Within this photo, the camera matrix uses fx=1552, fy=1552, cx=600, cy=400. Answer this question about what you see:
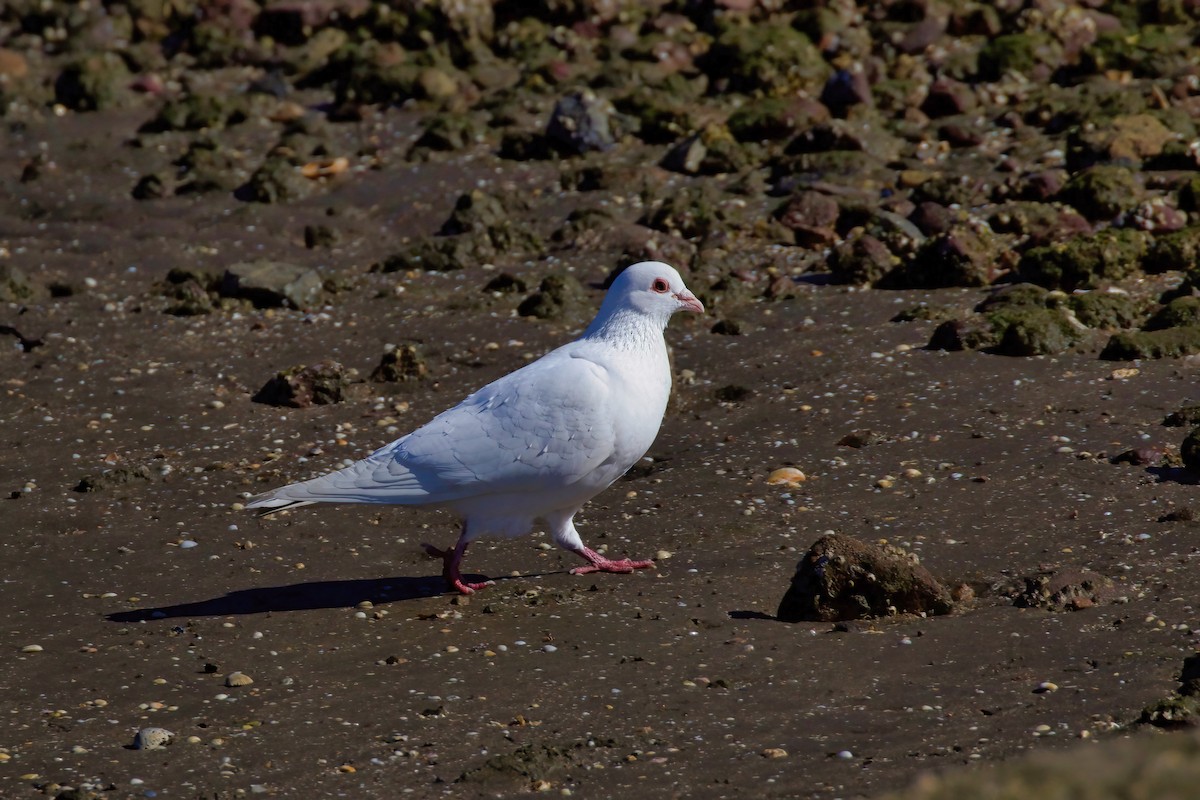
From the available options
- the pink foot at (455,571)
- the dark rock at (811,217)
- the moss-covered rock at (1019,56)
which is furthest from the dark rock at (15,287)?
the moss-covered rock at (1019,56)

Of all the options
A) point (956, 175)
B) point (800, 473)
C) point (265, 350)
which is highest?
point (956, 175)

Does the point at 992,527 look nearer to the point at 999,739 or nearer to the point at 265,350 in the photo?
the point at 999,739

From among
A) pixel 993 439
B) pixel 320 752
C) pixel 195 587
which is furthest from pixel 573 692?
pixel 993 439

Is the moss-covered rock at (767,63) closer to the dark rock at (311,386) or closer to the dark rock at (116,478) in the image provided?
the dark rock at (311,386)

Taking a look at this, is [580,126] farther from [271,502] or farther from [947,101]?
[271,502]

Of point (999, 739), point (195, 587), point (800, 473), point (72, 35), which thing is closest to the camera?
point (999, 739)

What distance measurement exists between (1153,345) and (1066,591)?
3161mm

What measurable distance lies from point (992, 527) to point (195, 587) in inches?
144

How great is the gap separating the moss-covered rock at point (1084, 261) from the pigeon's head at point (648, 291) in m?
3.80

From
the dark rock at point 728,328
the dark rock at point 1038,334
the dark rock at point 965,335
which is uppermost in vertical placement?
the dark rock at point 1038,334

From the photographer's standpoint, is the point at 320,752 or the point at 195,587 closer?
the point at 320,752

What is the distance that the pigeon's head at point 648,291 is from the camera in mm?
7223

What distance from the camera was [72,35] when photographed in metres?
17.5

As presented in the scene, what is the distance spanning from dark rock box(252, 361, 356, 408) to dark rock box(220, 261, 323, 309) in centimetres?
171
